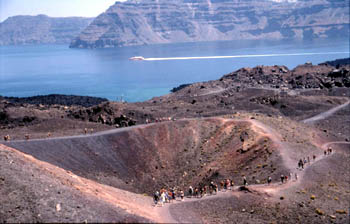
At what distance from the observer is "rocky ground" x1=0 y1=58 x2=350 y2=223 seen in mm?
28312

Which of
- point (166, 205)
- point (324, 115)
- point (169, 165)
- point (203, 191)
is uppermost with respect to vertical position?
point (166, 205)

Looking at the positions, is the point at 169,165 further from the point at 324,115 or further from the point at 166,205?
the point at 324,115

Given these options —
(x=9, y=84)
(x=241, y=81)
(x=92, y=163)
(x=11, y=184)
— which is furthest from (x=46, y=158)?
(x=9, y=84)

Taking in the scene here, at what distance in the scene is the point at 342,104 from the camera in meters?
94.8

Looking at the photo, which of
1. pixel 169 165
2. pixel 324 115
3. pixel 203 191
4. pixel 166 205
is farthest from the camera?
pixel 324 115

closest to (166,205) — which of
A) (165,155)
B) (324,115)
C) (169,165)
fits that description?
(169,165)

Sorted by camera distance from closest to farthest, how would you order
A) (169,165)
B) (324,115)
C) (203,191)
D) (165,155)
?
(203,191) → (169,165) → (165,155) → (324,115)

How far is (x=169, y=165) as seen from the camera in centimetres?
5341

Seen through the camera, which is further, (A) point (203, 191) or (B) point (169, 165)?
(B) point (169, 165)

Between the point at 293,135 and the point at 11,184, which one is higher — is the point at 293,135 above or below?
below

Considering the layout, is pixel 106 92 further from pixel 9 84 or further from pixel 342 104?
pixel 342 104

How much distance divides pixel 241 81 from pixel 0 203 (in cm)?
12355

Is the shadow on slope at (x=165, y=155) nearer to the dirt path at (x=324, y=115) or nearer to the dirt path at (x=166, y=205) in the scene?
the dirt path at (x=166, y=205)

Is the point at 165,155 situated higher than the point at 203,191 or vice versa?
the point at 203,191
